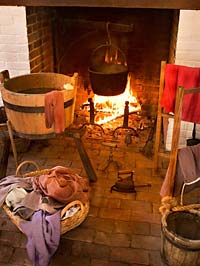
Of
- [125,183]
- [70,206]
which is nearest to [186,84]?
[125,183]

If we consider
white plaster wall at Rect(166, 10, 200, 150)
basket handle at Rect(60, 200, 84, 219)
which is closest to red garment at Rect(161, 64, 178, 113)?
white plaster wall at Rect(166, 10, 200, 150)

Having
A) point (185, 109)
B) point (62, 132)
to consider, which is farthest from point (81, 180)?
point (185, 109)

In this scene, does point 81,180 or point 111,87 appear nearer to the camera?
point 81,180

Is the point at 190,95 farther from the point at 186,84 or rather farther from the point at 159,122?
the point at 159,122

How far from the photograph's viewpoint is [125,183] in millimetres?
2859

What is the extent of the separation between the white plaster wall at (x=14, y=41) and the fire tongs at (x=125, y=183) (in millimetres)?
1365

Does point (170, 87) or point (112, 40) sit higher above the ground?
point (112, 40)

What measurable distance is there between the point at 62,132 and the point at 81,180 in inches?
15.8

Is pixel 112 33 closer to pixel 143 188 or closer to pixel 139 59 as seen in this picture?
pixel 139 59

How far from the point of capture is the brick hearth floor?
2.21 metres

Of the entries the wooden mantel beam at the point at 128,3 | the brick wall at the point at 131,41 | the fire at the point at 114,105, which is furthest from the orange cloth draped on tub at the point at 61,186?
the brick wall at the point at 131,41

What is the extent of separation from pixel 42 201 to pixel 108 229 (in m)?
0.55

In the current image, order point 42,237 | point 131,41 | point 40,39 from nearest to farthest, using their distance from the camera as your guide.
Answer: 1. point 42,237
2. point 40,39
3. point 131,41

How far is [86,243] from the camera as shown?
7.64 ft
